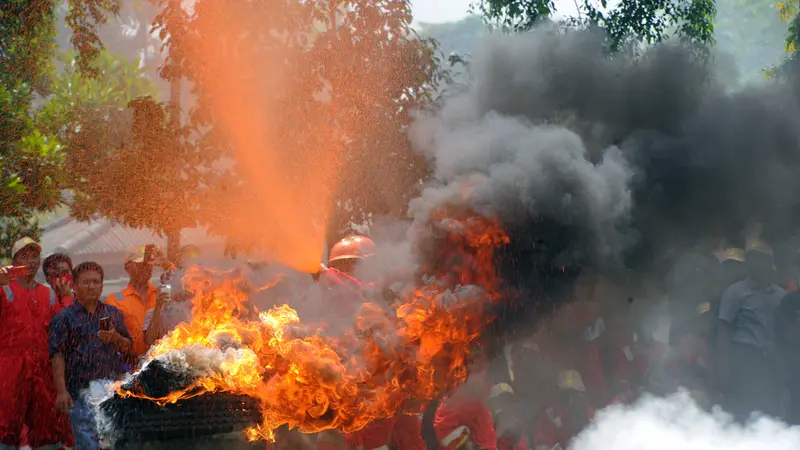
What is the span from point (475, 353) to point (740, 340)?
177 inches

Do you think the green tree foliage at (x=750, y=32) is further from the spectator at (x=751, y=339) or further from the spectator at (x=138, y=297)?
the spectator at (x=138, y=297)

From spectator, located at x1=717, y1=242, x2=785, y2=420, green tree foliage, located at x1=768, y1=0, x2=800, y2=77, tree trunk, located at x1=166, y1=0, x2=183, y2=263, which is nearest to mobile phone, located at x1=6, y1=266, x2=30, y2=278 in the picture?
tree trunk, located at x1=166, y1=0, x2=183, y2=263

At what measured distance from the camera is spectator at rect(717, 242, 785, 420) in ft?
30.7

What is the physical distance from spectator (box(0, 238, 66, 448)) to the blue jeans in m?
Result: 0.61

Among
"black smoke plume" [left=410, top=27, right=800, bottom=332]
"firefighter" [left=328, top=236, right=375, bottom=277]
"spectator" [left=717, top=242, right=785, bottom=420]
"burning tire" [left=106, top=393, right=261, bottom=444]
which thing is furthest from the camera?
"spectator" [left=717, top=242, right=785, bottom=420]

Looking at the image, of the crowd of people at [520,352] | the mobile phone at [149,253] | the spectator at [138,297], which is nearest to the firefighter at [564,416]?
the crowd of people at [520,352]

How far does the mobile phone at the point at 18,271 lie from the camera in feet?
22.8

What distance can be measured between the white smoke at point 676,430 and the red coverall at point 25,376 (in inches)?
167

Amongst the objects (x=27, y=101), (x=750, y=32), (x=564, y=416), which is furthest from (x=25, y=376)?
(x=750, y=32)

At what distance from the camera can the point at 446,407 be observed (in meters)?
7.71

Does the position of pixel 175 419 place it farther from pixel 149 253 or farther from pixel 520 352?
pixel 520 352

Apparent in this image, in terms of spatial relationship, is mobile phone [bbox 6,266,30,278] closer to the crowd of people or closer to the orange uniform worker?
the crowd of people

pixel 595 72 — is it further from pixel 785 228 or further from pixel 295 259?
pixel 295 259

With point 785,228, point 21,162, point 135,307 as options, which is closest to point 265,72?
point 21,162
